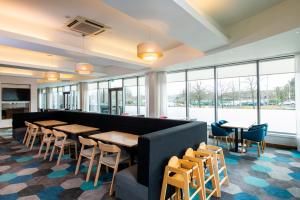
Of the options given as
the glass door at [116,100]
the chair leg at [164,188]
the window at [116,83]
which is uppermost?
the window at [116,83]

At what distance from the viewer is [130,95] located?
935cm

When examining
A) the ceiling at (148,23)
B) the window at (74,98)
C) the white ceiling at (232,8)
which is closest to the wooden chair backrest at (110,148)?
the ceiling at (148,23)

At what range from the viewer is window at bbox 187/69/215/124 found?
21.9 feet

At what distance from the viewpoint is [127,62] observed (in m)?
5.97

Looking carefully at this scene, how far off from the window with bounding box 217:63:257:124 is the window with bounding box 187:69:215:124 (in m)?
0.30

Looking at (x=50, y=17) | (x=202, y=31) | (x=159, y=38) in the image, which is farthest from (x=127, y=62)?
(x=202, y=31)

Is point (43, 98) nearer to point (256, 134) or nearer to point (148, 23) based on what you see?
point (148, 23)

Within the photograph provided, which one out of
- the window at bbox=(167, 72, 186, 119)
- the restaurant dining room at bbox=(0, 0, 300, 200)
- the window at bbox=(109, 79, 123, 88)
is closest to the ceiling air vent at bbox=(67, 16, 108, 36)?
the restaurant dining room at bbox=(0, 0, 300, 200)

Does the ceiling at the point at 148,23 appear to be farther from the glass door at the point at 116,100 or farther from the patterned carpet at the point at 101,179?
the glass door at the point at 116,100

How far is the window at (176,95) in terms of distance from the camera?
742 cm

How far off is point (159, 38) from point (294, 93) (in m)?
4.33

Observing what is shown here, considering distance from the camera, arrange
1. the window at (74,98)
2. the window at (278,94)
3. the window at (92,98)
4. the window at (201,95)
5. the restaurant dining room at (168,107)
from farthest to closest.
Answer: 1. the window at (74,98)
2. the window at (92,98)
3. the window at (201,95)
4. the window at (278,94)
5. the restaurant dining room at (168,107)

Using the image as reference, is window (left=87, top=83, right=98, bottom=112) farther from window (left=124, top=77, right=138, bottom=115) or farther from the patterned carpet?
the patterned carpet

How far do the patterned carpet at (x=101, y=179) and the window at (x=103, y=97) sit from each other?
6.06 meters
